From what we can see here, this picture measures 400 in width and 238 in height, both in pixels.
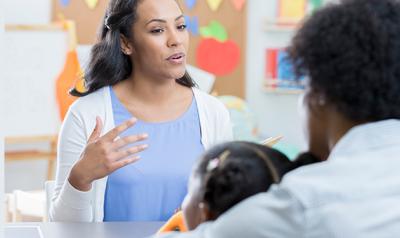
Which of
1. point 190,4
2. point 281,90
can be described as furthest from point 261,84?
point 190,4

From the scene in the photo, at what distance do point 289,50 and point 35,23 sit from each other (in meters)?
3.72

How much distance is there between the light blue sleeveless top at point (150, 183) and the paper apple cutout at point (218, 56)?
291cm

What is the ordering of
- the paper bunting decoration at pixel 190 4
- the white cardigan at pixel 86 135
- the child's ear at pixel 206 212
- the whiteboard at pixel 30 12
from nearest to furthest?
Result: the child's ear at pixel 206 212, the white cardigan at pixel 86 135, the whiteboard at pixel 30 12, the paper bunting decoration at pixel 190 4

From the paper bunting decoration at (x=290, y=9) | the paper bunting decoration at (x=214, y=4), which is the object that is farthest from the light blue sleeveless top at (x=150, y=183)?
the paper bunting decoration at (x=290, y=9)

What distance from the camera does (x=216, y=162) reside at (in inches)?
35.9

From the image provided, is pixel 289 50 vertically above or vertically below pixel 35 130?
above

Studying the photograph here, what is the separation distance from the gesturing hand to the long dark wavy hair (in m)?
0.37

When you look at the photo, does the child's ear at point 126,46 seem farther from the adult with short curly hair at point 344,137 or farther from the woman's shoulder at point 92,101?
the adult with short curly hair at point 344,137

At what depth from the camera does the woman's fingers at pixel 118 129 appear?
1512 mm

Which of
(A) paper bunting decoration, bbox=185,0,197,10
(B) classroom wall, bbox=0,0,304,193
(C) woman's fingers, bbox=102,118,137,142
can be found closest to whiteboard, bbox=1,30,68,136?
(A) paper bunting decoration, bbox=185,0,197,10

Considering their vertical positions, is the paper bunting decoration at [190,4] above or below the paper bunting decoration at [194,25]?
above

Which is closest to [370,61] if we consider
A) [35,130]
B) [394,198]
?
[394,198]

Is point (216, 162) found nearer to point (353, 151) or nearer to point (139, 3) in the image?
point (353, 151)

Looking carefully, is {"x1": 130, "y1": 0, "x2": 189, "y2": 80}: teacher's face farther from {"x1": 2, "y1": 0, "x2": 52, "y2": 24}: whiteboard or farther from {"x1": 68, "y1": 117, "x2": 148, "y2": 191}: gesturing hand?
{"x1": 2, "y1": 0, "x2": 52, "y2": 24}: whiteboard
